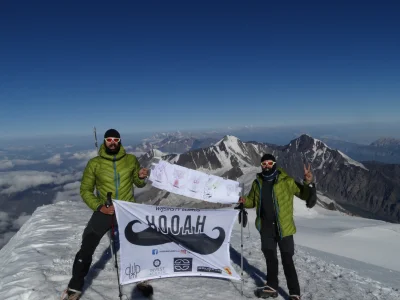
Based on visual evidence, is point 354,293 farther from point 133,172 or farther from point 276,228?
point 133,172

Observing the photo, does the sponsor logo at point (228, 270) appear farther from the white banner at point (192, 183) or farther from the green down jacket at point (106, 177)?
the green down jacket at point (106, 177)

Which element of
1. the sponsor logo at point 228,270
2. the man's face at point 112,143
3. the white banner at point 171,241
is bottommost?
the sponsor logo at point 228,270

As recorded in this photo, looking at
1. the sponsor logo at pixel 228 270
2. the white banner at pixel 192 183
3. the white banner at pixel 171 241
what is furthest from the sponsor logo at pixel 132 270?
the sponsor logo at pixel 228 270

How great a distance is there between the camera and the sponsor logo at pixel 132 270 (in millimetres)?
7422

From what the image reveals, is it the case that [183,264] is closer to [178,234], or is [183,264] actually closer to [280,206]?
[178,234]

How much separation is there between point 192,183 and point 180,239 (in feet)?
5.81

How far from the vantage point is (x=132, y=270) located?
751cm

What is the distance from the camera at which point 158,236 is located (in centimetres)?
780

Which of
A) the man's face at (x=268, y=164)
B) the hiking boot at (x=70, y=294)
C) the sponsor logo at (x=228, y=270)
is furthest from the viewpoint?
the sponsor logo at (x=228, y=270)

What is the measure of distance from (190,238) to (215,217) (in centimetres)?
90

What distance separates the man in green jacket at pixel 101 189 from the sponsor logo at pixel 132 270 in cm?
97

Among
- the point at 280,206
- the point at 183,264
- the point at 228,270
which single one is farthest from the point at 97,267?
the point at 280,206

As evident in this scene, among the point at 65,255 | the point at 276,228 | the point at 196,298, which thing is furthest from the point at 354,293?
the point at 65,255

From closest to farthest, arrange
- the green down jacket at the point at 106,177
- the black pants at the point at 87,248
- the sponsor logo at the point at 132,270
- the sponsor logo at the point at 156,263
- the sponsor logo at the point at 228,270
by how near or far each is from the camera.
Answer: the black pants at the point at 87,248
the green down jacket at the point at 106,177
the sponsor logo at the point at 132,270
the sponsor logo at the point at 156,263
the sponsor logo at the point at 228,270
